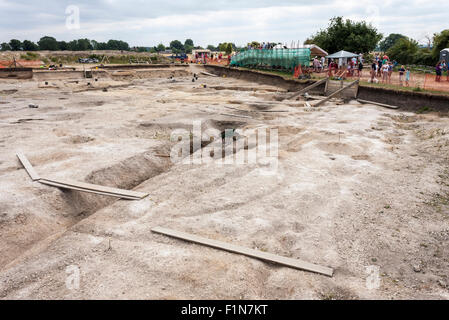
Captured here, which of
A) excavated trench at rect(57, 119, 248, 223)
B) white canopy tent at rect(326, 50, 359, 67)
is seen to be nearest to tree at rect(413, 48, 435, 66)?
white canopy tent at rect(326, 50, 359, 67)

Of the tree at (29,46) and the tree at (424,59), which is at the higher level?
the tree at (29,46)

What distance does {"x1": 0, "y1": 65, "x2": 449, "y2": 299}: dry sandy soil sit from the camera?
15.9 feet

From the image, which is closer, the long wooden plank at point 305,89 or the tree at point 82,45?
the long wooden plank at point 305,89

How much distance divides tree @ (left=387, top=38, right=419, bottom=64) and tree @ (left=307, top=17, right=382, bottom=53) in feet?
28.1

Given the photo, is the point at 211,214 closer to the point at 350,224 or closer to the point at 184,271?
the point at 184,271

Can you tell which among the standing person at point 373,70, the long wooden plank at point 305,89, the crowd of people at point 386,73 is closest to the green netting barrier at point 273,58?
the long wooden plank at point 305,89

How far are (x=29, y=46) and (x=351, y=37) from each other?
89624mm

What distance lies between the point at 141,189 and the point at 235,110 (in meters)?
10.3

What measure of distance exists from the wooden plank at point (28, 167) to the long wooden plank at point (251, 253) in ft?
14.9

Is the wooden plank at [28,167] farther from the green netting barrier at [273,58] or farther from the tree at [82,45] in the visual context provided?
the tree at [82,45]

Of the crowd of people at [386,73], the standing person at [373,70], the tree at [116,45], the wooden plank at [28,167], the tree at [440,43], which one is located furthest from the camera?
the tree at [116,45]

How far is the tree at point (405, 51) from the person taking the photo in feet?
147

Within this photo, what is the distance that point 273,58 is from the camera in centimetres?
3142
